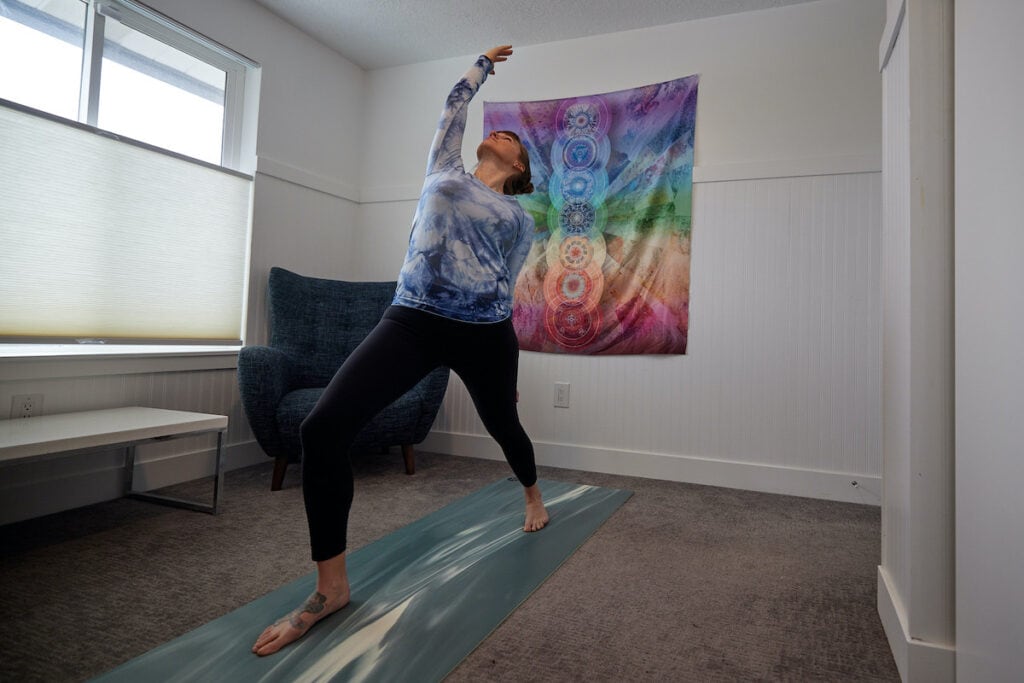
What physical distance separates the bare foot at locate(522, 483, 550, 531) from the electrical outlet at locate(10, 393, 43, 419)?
1.72 m

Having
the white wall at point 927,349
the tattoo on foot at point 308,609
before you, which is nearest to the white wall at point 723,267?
the tattoo on foot at point 308,609

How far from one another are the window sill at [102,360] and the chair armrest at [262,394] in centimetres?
37

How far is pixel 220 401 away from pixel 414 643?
1.92m

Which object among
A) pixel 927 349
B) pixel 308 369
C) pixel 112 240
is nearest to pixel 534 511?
pixel 927 349

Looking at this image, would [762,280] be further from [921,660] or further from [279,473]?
[279,473]

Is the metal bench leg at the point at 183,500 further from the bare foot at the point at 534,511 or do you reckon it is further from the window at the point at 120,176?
the bare foot at the point at 534,511

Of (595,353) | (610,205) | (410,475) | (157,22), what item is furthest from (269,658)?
(157,22)

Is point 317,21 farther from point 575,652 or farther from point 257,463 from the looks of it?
point 575,652

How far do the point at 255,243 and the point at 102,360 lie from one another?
93 centimetres

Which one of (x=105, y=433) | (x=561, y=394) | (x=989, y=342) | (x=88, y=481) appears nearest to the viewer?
(x=989, y=342)

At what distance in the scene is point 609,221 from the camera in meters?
2.93

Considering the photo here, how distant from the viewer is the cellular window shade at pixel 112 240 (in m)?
2.01

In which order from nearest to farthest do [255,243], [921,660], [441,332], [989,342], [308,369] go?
[989,342] < [921,660] < [441,332] < [308,369] < [255,243]

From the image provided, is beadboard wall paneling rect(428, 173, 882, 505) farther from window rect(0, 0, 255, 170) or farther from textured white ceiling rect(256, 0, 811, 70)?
window rect(0, 0, 255, 170)
